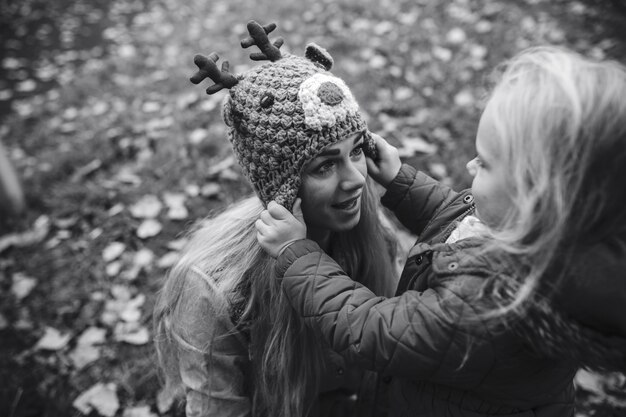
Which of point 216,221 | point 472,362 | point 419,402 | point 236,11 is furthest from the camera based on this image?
point 236,11

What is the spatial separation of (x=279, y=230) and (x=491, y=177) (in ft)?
2.00

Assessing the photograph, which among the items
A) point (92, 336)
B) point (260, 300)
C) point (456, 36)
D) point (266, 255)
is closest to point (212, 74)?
point (266, 255)

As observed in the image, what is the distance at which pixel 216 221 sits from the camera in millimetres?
1792

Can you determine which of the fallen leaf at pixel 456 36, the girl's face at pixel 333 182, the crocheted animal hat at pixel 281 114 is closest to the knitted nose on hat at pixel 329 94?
the crocheted animal hat at pixel 281 114

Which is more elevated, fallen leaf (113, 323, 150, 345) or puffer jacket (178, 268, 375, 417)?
puffer jacket (178, 268, 375, 417)

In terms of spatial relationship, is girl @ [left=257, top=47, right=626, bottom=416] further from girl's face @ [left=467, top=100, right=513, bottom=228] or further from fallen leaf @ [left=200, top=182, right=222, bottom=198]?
fallen leaf @ [left=200, top=182, right=222, bottom=198]

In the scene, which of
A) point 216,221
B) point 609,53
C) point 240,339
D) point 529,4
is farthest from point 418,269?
point 529,4

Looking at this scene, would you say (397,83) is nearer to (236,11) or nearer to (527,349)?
(236,11)

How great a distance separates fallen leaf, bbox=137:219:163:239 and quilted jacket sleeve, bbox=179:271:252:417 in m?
1.22

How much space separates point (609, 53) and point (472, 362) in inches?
137

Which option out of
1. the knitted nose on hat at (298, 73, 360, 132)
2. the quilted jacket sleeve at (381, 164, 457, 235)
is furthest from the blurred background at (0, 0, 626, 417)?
the knitted nose on hat at (298, 73, 360, 132)

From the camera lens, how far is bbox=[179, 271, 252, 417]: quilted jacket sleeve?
5.05ft

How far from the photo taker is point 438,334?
1.10 m

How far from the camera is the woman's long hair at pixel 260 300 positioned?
1.55 metres
